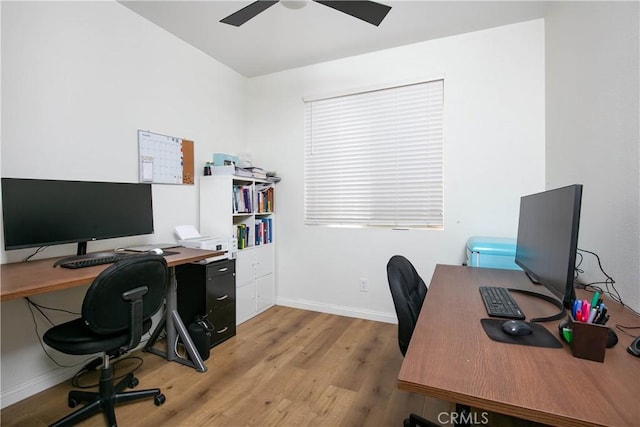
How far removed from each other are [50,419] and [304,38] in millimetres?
3269

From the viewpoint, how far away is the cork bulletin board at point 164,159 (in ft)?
8.13

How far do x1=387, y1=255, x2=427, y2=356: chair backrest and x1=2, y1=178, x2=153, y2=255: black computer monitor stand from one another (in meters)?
1.81

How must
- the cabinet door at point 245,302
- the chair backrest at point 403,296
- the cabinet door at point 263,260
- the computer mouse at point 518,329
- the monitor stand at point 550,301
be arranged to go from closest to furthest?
the computer mouse at point 518,329
the monitor stand at point 550,301
the chair backrest at point 403,296
the cabinet door at point 245,302
the cabinet door at point 263,260

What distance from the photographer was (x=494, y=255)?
2170mm

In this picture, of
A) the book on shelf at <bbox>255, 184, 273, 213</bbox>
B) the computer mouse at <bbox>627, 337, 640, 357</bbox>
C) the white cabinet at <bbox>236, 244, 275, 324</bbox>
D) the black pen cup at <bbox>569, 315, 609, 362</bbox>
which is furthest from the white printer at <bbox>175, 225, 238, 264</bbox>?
the computer mouse at <bbox>627, 337, 640, 357</bbox>

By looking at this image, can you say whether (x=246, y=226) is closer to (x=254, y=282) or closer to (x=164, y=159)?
(x=254, y=282)

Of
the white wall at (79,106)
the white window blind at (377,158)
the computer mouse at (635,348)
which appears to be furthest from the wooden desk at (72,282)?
the computer mouse at (635,348)

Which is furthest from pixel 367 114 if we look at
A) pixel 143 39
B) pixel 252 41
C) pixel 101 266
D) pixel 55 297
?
pixel 55 297

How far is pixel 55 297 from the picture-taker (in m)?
1.96

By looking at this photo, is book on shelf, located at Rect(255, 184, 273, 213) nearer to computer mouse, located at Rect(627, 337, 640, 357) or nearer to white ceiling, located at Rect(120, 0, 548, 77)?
white ceiling, located at Rect(120, 0, 548, 77)

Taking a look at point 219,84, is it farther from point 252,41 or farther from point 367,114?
point 367,114

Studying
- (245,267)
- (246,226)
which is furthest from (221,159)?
(245,267)

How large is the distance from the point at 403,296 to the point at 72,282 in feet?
4.96

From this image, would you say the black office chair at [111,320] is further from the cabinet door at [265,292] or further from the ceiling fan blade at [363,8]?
the ceiling fan blade at [363,8]
